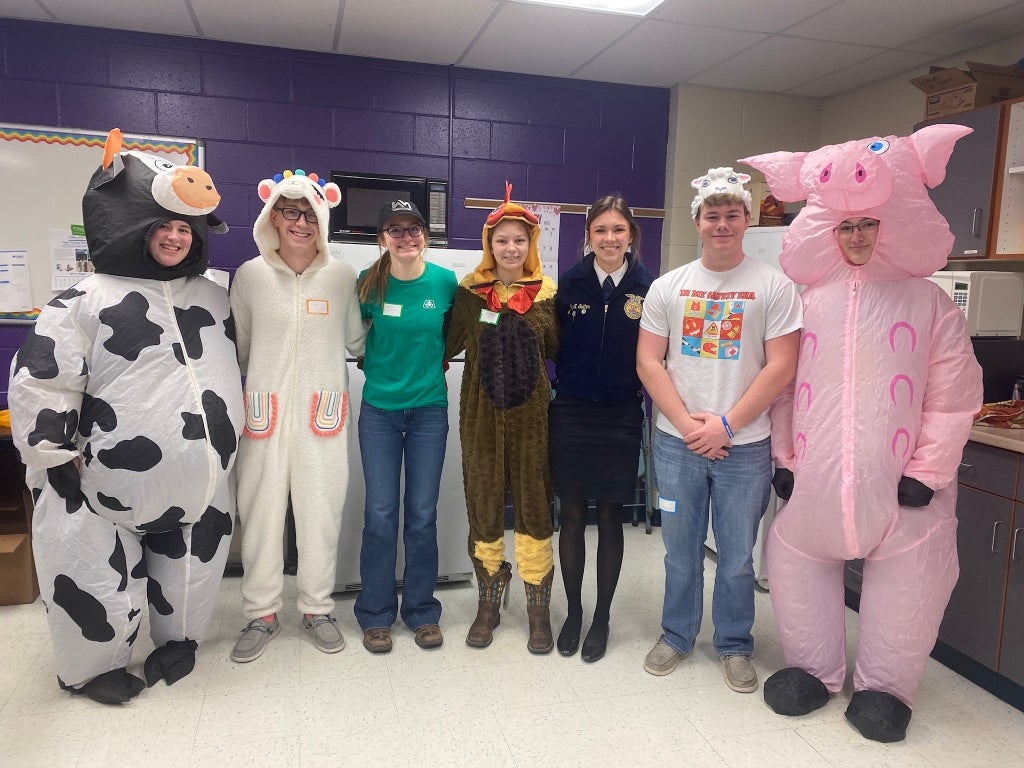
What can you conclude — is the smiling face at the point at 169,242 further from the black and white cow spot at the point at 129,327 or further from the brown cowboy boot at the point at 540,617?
the brown cowboy boot at the point at 540,617

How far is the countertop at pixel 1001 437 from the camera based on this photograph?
225 cm

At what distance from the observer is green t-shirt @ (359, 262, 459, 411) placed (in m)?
2.38

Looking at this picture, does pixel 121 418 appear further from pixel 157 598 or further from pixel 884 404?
pixel 884 404

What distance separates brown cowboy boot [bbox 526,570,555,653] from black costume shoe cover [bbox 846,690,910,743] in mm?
976

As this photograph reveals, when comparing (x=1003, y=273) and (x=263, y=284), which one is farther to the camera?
(x=1003, y=273)

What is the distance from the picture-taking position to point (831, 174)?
1.98m

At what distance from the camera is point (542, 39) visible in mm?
3287

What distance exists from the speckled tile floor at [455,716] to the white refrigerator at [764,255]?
1.96 feet

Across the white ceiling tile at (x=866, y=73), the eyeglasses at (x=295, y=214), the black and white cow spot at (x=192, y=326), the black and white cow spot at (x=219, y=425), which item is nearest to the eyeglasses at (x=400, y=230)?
the eyeglasses at (x=295, y=214)

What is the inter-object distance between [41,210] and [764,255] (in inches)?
132

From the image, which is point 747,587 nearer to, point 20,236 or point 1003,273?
point 1003,273

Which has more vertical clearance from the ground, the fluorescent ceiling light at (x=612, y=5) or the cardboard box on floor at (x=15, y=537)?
the fluorescent ceiling light at (x=612, y=5)

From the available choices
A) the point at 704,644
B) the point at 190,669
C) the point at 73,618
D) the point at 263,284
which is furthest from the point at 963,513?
the point at 73,618

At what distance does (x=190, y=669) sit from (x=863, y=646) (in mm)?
2098
